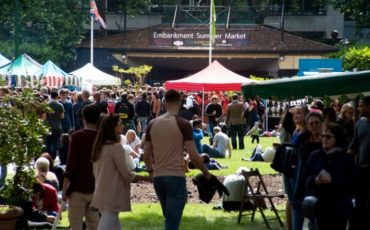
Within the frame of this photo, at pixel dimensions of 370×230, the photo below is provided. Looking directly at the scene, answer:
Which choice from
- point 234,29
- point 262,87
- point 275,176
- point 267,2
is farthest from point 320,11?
point 262,87

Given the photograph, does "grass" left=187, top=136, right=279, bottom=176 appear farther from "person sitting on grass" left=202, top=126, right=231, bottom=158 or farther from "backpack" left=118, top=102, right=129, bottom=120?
"backpack" left=118, top=102, right=129, bottom=120

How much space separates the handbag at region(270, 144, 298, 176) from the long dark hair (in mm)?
1951

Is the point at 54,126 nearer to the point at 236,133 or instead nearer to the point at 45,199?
the point at 236,133

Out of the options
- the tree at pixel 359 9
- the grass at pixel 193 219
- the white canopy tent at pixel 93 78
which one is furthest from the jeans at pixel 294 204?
the tree at pixel 359 9

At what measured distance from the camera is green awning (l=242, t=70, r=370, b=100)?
11398 millimetres

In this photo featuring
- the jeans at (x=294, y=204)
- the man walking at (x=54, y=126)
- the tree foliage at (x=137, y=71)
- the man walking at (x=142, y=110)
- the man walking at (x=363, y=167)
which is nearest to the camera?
the man walking at (x=363, y=167)

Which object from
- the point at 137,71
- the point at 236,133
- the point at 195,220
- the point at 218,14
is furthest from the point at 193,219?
the point at 218,14

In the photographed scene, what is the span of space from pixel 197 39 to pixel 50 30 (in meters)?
8.93

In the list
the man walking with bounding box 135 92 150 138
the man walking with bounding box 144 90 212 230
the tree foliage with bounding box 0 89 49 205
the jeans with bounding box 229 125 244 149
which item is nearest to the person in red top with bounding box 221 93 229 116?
the jeans with bounding box 229 125 244 149

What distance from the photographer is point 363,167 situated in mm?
8672

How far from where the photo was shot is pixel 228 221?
12617mm

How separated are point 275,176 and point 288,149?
964cm

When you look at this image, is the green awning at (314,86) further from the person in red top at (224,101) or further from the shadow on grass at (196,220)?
the person in red top at (224,101)

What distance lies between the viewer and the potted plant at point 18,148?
1070cm
